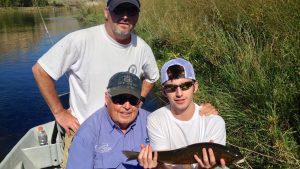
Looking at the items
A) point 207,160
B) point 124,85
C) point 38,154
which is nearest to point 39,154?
point 38,154

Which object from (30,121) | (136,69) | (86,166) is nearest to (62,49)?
(136,69)

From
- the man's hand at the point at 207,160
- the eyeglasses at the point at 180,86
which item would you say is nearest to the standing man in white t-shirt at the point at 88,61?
the eyeglasses at the point at 180,86

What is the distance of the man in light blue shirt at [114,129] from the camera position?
129 inches

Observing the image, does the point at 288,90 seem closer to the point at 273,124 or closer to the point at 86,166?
the point at 273,124

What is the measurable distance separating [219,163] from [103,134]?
1068 mm

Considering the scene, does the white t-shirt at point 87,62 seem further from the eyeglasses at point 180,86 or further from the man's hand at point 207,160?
the man's hand at point 207,160

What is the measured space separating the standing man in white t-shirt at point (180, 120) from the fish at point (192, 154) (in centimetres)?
21

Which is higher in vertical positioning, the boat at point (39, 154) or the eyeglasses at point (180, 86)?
the eyeglasses at point (180, 86)

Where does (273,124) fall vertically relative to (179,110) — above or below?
below

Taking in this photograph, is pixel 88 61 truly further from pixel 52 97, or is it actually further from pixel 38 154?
pixel 38 154

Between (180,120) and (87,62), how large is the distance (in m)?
1.20

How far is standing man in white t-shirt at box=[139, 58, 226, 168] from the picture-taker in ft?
11.1

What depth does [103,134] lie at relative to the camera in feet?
10.9

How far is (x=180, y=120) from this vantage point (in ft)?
11.3
